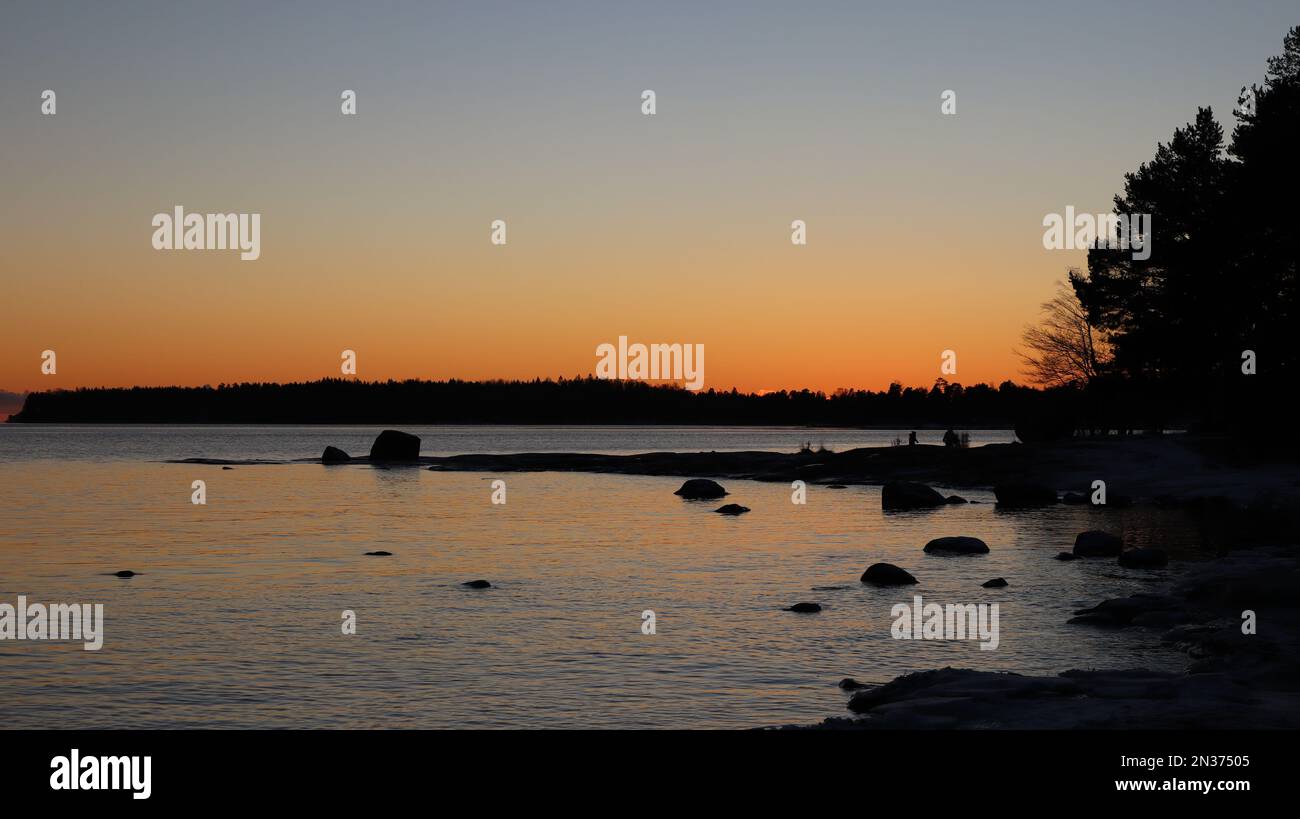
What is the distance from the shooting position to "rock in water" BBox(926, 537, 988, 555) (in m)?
33.1

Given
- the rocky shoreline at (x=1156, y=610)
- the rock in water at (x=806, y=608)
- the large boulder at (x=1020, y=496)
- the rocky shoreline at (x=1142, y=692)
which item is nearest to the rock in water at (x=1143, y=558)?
the rocky shoreline at (x=1156, y=610)

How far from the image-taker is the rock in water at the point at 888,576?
26.8 meters

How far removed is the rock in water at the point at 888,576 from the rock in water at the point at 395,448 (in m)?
85.4

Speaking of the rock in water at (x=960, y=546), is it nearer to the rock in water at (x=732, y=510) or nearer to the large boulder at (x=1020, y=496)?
the rock in water at (x=732, y=510)

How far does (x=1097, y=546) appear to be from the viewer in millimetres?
32250

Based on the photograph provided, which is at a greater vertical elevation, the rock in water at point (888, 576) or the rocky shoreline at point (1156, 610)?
the rocky shoreline at point (1156, 610)

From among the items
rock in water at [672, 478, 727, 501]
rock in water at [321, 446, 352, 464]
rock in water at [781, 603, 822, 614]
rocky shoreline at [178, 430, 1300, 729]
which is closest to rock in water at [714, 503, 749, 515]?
rocky shoreline at [178, 430, 1300, 729]

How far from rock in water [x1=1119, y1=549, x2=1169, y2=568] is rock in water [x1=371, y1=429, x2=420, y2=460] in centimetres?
8542

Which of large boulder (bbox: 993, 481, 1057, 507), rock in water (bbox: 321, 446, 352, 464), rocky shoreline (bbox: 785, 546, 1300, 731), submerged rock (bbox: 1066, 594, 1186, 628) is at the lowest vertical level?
rock in water (bbox: 321, 446, 352, 464)

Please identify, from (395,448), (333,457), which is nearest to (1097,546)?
(333,457)

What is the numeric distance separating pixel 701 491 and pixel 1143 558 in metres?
33.4

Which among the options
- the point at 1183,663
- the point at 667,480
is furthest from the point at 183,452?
the point at 1183,663

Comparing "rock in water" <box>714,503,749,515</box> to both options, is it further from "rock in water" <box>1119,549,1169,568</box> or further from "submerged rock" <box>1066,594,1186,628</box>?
"submerged rock" <box>1066,594,1186,628</box>
